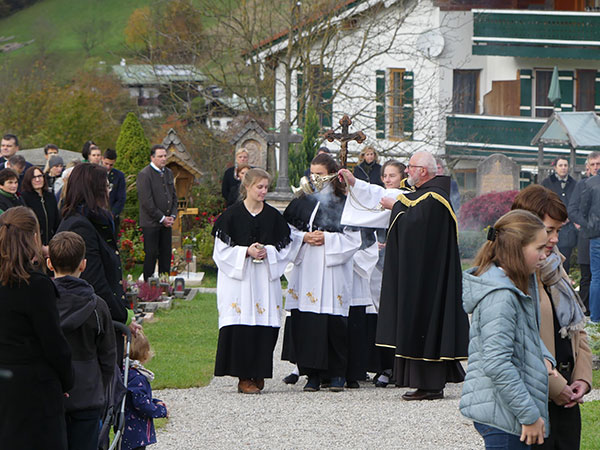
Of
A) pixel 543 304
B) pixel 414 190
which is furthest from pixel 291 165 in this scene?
pixel 543 304

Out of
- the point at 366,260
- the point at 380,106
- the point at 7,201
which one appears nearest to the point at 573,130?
the point at 380,106

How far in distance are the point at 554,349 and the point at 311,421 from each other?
3332 mm

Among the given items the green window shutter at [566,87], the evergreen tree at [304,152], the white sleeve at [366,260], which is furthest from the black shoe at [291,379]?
the green window shutter at [566,87]

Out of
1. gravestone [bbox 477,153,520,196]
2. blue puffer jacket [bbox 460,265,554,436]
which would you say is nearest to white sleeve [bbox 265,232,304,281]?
blue puffer jacket [bbox 460,265,554,436]

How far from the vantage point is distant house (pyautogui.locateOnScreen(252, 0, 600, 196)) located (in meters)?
27.3

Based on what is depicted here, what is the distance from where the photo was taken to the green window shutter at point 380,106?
24328 millimetres

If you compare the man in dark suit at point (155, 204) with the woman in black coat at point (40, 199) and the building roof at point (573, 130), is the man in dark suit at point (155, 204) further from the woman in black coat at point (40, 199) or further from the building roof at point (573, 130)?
the building roof at point (573, 130)

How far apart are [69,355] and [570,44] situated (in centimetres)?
2638

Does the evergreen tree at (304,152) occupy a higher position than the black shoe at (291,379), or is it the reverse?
the evergreen tree at (304,152)

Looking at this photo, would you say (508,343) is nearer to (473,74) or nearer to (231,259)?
(231,259)

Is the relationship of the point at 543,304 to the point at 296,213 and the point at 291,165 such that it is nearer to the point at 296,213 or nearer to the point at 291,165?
the point at 296,213

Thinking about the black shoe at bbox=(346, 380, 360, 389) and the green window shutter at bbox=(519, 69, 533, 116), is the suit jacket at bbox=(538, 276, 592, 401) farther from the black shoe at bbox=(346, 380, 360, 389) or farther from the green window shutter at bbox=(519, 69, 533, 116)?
the green window shutter at bbox=(519, 69, 533, 116)

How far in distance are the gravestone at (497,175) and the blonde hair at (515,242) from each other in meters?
19.6

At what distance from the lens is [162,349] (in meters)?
11.0
